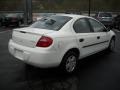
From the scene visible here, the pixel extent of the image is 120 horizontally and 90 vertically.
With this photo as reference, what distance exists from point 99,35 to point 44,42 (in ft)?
7.40

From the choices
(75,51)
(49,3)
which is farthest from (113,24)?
(49,3)

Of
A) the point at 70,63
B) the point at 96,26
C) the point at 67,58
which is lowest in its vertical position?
the point at 70,63

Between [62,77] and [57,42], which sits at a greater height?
[57,42]

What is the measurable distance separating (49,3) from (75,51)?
154 ft

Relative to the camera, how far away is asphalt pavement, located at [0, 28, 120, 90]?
4441mm

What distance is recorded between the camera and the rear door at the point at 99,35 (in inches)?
239

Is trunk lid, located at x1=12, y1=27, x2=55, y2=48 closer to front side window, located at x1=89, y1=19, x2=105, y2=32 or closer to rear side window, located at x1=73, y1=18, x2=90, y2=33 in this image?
rear side window, located at x1=73, y1=18, x2=90, y2=33

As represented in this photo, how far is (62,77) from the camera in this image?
16.4ft

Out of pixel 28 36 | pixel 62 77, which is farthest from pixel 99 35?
pixel 28 36

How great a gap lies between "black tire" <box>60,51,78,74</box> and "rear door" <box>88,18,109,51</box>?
1110 mm

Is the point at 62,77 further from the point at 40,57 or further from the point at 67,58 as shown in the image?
the point at 40,57

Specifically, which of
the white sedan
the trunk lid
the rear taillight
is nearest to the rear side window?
the white sedan

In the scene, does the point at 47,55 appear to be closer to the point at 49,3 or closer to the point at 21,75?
the point at 21,75

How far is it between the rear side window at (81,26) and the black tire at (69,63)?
67 cm
